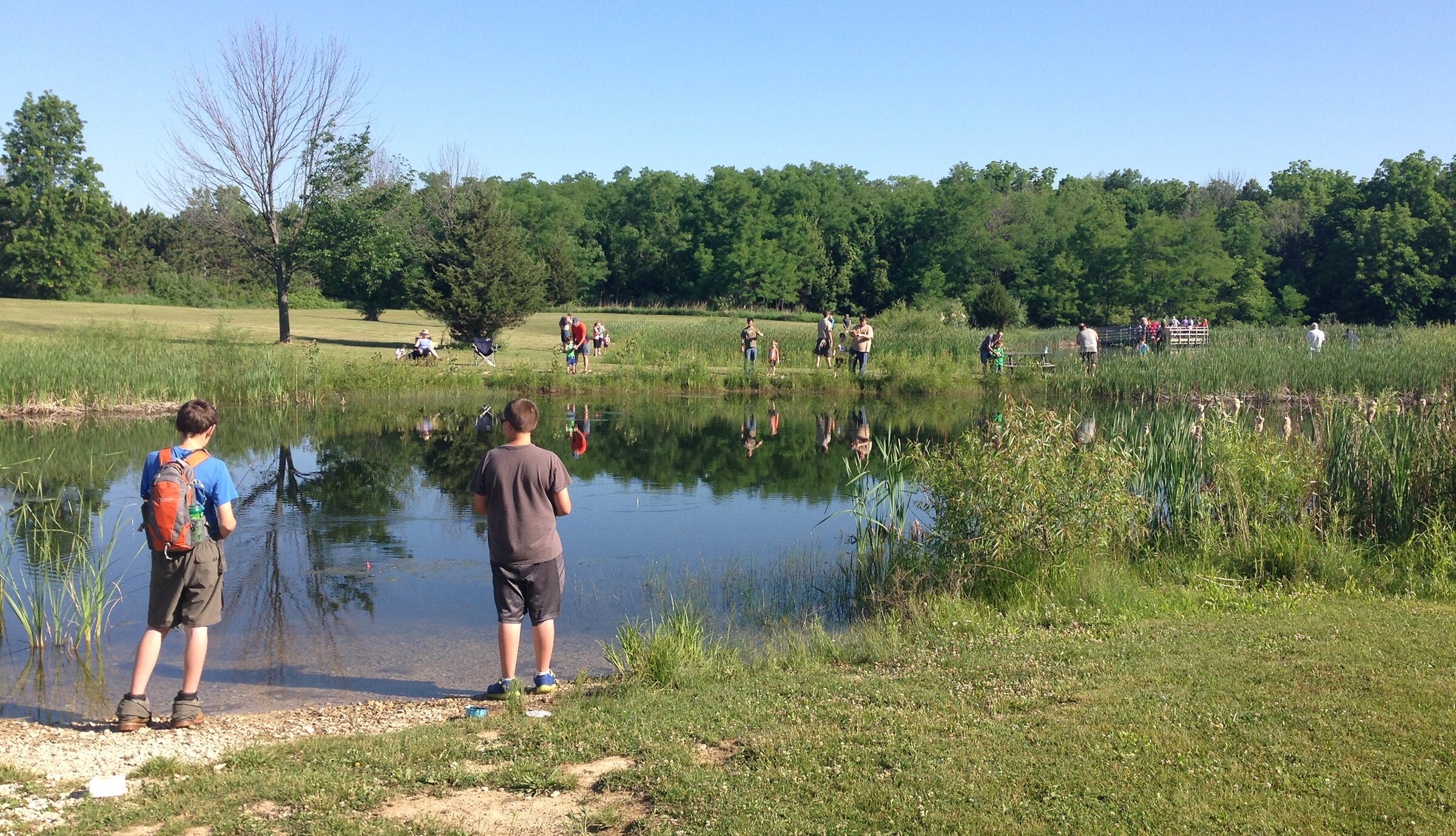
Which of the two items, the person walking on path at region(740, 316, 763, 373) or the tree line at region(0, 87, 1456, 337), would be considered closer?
the person walking on path at region(740, 316, 763, 373)

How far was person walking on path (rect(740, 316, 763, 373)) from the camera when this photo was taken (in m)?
32.9

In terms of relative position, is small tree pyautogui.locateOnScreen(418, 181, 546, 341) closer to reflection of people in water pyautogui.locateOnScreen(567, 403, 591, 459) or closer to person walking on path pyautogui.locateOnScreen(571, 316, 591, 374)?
person walking on path pyautogui.locateOnScreen(571, 316, 591, 374)

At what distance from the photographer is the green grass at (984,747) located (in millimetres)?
4285

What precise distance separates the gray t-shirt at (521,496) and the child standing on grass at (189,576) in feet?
4.69

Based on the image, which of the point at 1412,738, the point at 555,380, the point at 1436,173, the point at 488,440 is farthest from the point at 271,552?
the point at 1436,173

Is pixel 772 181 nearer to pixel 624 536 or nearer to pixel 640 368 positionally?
pixel 640 368

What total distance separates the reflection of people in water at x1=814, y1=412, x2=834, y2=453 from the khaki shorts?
14.1 m

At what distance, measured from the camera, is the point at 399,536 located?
41.2 ft

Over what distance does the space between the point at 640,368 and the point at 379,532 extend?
1820 cm

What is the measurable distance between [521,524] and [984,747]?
299cm

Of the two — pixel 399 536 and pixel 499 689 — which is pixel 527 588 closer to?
pixel 499 689

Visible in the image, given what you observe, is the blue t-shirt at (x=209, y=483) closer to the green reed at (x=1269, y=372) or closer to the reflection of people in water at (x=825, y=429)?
the reflection of people in water at (x=825, y=429)

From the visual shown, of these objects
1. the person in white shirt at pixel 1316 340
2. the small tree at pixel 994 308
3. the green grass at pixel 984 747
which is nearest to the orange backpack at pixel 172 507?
the green grass at pixel 984 747

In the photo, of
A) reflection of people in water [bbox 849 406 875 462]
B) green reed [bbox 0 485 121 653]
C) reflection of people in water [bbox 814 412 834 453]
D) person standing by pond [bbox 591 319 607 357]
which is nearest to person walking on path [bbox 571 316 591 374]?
person standing by pond [bbox 591 319 607 357]
